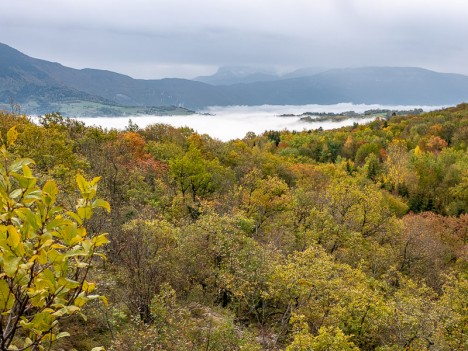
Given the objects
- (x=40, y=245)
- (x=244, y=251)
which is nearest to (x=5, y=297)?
(x=40, y=245)

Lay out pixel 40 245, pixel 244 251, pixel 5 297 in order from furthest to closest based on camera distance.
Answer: pixel 244 251 → pixel 40 245 → pixel 5 297

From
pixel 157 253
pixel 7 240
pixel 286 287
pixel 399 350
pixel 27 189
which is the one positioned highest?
pixel 27 189

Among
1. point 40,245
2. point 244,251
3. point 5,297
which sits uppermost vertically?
point 40,245

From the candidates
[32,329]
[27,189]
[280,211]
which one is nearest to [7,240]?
[27,189]

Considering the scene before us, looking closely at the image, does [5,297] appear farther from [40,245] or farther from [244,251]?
[244,251]

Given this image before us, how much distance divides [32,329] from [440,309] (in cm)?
2326

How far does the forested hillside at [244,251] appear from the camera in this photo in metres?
16.5

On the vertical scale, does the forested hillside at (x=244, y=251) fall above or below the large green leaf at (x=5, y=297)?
below

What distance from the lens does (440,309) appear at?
840 inches

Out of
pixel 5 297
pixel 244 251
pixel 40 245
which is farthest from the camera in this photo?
pixel 244 251

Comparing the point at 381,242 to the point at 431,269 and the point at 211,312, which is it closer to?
the point at 431,269

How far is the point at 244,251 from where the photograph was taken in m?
23.0

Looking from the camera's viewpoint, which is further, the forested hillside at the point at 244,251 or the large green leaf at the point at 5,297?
the forested hillside at the point at 244,251

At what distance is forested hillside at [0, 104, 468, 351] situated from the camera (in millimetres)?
16547
